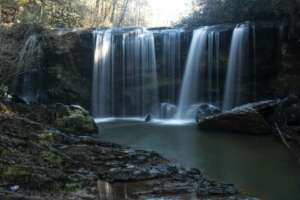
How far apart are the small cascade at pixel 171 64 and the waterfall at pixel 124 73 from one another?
1.36ft

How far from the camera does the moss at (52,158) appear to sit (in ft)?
23.9

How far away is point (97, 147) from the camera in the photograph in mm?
9461

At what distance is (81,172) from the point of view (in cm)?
723

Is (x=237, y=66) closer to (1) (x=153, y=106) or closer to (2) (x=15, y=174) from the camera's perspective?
(1) (x=153, y=106)

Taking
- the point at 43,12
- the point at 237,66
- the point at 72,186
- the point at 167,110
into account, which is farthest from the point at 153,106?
the point at 72,186

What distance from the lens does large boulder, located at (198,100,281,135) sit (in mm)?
13797

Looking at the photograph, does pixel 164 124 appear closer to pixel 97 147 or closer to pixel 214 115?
pixel 214 115

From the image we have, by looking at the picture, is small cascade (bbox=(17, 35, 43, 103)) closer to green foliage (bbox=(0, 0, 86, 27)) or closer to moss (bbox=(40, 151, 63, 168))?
green foliage (bbox=(0, 0, 86, 27))

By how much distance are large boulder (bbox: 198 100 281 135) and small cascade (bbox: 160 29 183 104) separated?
4.94 meters

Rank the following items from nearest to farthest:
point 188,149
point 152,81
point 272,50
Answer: point 188,149 → point 272,50 → point 152,81

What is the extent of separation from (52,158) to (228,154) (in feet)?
16.4

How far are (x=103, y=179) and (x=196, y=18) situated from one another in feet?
54.2

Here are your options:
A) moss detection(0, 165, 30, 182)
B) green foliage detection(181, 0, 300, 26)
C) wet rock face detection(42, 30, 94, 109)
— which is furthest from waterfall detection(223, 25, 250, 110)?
moss detection(0, 165, 30, 182)

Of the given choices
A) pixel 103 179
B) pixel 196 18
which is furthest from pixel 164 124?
pixel 103 179
